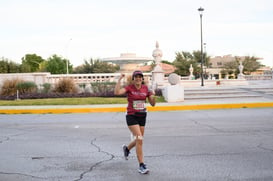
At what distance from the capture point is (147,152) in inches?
289

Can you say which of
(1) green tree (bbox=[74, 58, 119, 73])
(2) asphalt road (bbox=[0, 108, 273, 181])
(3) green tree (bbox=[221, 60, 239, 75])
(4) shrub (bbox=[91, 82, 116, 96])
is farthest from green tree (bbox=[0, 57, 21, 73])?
(3) green tree (bbox=[221, 60, 239, 75])

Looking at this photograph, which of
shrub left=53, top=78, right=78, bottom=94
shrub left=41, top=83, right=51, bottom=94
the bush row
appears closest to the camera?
the bush row

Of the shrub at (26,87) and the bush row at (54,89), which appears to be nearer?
the bush row at (54,89)

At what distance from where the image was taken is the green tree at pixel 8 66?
51906 millimetres

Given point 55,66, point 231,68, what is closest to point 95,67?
point 55,66

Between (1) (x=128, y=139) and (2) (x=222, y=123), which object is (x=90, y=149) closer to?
(1) (x=128, y=139)

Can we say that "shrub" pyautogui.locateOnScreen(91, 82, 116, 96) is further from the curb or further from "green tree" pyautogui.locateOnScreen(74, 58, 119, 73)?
"green tree" pyautogui.locateOnScreen(74, 58, 119, 73)

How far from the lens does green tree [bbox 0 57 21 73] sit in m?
51.9

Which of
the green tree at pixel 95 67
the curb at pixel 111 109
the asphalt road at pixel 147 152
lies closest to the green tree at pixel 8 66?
the green tree at pixel 95 67

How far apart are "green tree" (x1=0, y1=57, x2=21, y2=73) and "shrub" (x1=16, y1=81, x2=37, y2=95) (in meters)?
29.5

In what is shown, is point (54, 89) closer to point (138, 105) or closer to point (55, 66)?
point (138, 105)

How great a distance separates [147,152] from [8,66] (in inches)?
1976

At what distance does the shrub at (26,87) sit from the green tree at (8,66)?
29482mm

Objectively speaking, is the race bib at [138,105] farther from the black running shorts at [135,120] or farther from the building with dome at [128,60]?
the building with dome at [128,60]
